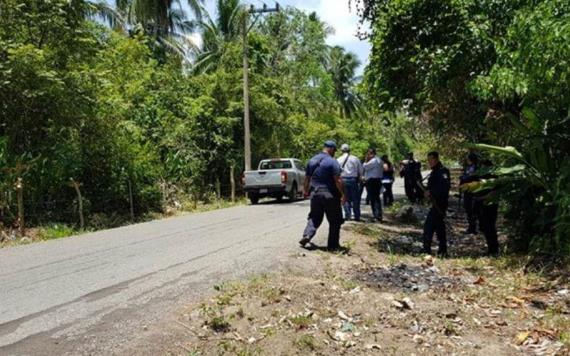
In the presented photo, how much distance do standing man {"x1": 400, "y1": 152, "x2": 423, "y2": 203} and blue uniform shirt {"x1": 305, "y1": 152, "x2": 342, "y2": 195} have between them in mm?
8232

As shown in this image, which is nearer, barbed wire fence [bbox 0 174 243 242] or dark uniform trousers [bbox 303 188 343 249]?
dark uniform trousers [bbox 303 188 343 249]

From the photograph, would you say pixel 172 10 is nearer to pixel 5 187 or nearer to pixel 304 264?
Answer: pixel 5 187

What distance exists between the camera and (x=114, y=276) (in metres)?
7.60

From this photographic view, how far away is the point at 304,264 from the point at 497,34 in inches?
209

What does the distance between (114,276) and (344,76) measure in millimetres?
50981

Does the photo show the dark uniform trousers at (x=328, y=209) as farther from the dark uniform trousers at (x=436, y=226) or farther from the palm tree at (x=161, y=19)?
the palm tree at (x=161, y=19)

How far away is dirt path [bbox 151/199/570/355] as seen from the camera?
4.96 meters

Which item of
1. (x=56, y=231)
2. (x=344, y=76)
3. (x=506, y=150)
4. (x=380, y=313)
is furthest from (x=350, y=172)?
(x=344, y=76)

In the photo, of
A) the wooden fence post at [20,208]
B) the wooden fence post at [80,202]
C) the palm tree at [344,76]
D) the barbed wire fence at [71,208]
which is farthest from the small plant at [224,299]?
the palm tree at [344,76]

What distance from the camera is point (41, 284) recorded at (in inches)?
289

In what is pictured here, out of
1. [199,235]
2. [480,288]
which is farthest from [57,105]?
[480,288]

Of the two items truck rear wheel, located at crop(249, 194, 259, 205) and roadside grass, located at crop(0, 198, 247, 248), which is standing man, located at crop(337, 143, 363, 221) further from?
truck rear wheel, located at crop(249, 194, 259, 205)

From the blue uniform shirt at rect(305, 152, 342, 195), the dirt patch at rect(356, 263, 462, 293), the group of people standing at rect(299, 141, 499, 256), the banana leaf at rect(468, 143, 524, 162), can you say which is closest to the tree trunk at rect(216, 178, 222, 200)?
the group of people standing at rect(299, 141, 499, 256)

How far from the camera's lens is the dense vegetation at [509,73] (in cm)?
727
